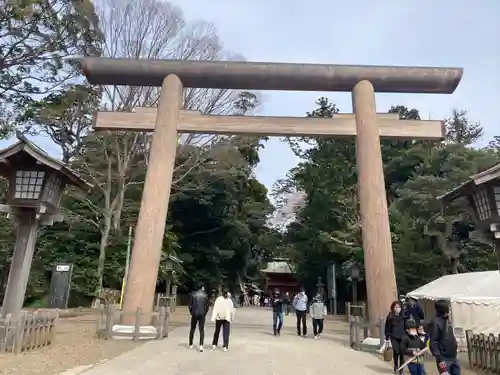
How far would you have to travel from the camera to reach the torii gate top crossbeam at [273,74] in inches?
494

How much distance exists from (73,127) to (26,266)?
615 inches

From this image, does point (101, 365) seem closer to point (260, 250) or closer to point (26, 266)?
point (26, 266)

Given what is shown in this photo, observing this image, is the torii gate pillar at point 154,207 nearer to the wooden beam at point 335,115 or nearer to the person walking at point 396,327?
the wooden beam at point 335,115

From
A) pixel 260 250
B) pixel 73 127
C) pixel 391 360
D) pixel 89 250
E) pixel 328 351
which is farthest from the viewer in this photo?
pixel 260 250

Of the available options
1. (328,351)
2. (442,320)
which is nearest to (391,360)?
(328,351)

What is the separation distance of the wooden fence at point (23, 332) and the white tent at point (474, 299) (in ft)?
37.3

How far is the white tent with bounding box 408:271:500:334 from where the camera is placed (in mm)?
12805

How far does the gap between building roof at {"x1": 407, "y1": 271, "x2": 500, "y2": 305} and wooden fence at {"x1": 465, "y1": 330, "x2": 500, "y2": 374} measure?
500 centimetres

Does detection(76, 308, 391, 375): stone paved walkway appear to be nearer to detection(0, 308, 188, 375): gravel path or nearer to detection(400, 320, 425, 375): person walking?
detection(0, 308, 188, 375): gravel path

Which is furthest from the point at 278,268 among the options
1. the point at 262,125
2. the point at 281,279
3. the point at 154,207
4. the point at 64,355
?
the point at 64,355

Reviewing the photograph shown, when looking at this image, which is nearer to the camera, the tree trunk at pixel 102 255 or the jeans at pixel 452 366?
the jeans at pixel 452 366

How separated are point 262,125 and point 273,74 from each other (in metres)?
1.53

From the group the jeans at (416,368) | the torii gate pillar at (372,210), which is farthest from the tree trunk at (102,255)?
the jeans at (416,368)

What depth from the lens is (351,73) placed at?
12.7m
